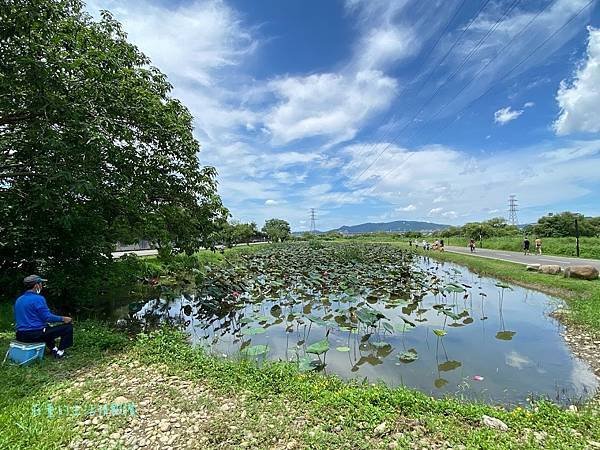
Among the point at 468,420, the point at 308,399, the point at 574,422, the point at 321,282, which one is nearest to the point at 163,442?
the point at 308,399

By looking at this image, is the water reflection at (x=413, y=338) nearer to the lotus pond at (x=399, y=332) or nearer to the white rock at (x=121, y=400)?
the lotus pond at (x=399, y=332)

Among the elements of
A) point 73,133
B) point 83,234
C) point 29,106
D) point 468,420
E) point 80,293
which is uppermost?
point 29,106

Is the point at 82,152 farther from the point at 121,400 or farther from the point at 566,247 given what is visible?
the point at 566,247

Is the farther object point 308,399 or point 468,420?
point 308,399

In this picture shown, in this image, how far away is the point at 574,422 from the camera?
4176mm

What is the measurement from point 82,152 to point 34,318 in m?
3.83

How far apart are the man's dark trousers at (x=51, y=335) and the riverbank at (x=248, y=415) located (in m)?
0.61

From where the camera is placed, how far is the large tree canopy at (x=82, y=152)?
280 inches

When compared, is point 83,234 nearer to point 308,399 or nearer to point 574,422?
point 308,399

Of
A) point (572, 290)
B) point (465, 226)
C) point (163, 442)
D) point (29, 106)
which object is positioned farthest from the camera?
point (465, 226)

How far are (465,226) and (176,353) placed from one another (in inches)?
2237

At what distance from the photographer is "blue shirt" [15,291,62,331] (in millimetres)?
5891

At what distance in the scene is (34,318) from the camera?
5957mm

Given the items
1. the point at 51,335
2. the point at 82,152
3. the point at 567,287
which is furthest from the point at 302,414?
the point at 567,287
